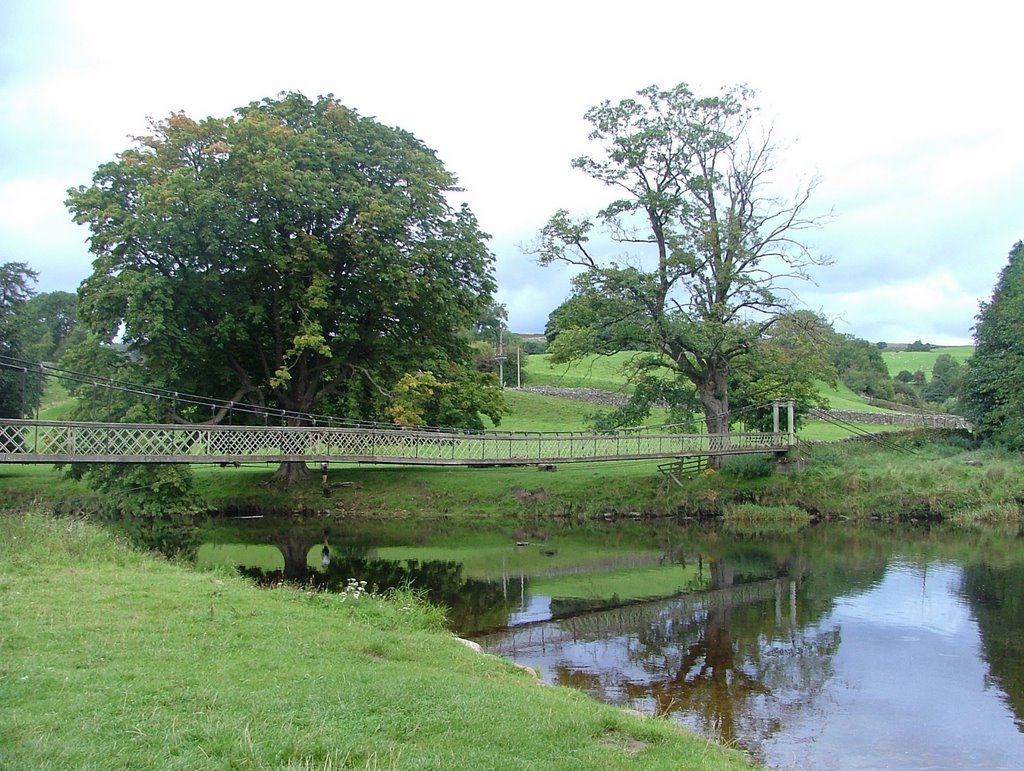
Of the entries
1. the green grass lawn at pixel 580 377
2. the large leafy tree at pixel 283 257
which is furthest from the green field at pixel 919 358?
the large leafy tree at pixel 283 257

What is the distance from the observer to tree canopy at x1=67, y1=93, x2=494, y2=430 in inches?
960

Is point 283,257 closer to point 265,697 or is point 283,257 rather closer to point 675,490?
point 675,490

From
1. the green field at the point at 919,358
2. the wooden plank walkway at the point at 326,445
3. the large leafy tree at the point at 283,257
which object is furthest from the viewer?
the green field at the point at 919,358

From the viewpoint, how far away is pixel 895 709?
9664 millimetres

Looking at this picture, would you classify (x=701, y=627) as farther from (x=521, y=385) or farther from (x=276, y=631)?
(x=521, y=385)

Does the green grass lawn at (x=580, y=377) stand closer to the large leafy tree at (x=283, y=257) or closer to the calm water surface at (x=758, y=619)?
the large leafy tree at (x=283, y=257)

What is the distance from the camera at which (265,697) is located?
627 centimetres

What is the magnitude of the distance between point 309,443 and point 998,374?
2485 cm

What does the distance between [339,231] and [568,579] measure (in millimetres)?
14786

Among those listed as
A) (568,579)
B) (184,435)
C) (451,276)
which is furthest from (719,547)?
(184,435)

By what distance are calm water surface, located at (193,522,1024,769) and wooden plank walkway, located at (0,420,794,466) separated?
2.40 m

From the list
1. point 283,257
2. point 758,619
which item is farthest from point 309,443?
point 758,619

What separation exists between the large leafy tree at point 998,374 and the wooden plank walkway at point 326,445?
7.99 m

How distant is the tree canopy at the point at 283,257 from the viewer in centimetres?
2438
